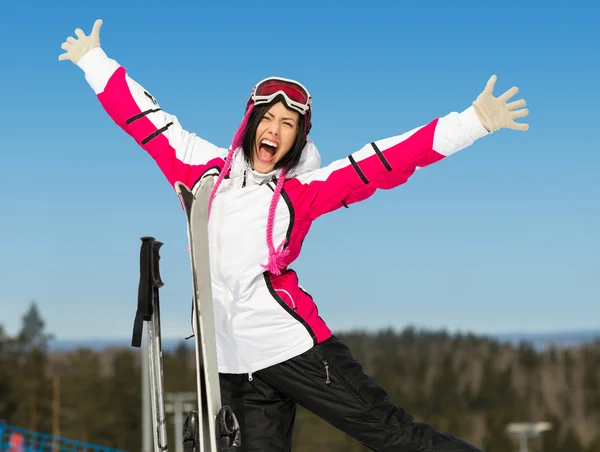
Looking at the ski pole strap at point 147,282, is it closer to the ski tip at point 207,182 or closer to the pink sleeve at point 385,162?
the ski tip at point 207,182

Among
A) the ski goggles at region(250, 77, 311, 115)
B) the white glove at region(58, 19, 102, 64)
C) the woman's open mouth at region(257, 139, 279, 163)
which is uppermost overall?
the white glove at region(58, 19, 102, 64)

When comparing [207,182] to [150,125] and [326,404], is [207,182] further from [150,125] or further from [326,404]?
[326,404]

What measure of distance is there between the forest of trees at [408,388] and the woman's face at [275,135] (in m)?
30.0

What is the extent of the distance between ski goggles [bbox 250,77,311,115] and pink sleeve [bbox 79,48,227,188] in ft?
Answer: 0.94

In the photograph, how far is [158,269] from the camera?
3.19m

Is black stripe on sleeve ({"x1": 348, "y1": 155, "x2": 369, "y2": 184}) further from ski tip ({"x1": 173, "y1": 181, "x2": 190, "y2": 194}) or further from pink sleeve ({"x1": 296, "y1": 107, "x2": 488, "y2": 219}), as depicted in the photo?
ski tip ({"x1": 173, "y1": 181, "x2": 190, "y2": 194})

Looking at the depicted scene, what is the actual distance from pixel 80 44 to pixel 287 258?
4.37ft

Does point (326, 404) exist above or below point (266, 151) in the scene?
below

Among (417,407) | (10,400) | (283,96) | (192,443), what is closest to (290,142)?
(283,96)

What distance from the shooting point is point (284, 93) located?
126 inches

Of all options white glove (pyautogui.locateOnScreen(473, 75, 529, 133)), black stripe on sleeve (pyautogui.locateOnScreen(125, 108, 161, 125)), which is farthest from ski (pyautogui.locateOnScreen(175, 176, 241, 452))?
white glove (pyautogui.locateOnScreen(473, 75, 529, 133))

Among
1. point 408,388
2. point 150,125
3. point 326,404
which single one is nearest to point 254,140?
point 150,125

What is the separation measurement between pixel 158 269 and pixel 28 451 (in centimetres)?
1977

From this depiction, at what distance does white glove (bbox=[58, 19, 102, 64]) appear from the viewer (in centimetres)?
355
